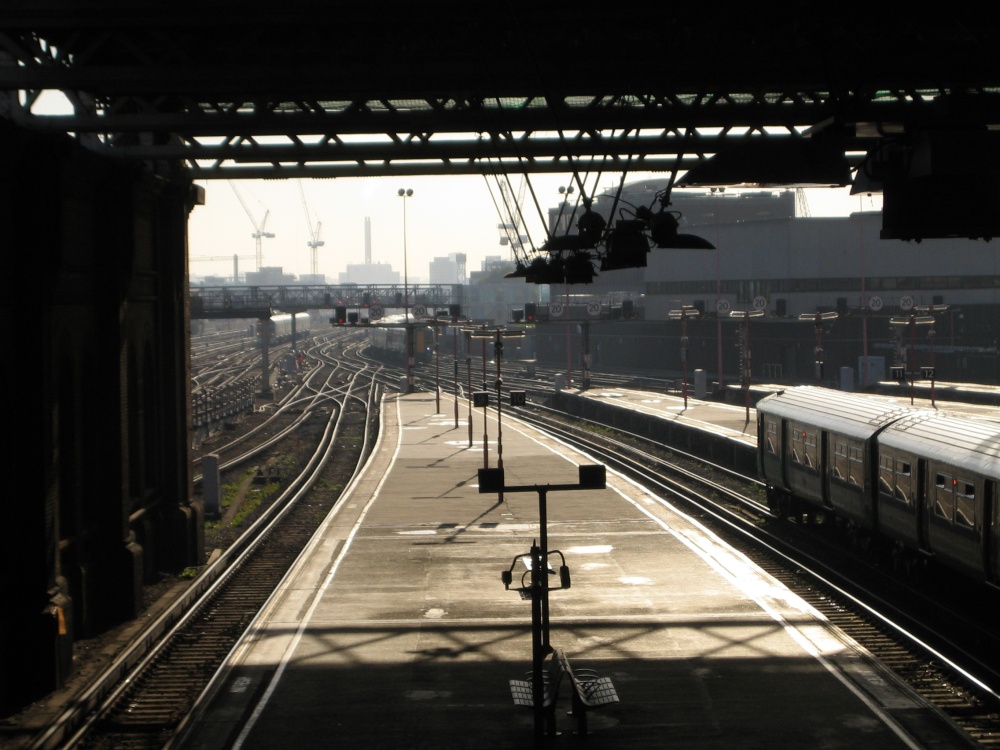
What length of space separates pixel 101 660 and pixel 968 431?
1245cm

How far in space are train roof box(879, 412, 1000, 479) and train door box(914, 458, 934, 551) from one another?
0.25 meters

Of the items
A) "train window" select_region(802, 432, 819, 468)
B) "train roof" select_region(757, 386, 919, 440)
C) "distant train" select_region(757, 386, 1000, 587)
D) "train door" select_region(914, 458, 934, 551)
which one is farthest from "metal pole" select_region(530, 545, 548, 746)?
"train window" select_region(802, 432, 819, 468)

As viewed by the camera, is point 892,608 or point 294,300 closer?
point 892,608

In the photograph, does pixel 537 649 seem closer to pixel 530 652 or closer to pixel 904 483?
pixel 530 652

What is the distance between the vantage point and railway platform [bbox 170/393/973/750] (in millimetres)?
11914

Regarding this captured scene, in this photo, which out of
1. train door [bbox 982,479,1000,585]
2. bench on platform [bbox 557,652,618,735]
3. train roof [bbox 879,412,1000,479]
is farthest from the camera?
train roof [bbox 879,412,1000,479]

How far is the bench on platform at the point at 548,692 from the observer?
11.4m

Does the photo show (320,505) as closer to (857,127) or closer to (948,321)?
(857,127)

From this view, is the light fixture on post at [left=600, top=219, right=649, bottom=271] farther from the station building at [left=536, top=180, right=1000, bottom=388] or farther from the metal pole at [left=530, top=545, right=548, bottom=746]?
the station building at [left=536, top=180, right=1000, bottom=388]

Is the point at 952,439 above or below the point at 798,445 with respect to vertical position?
above

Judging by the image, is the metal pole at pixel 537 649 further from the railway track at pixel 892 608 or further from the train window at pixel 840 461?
the train window at pixel 840 461

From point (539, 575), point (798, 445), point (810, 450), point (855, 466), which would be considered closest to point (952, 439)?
point (855, 466)

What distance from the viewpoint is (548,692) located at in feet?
38.6

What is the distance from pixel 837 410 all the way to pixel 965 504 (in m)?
7.05
